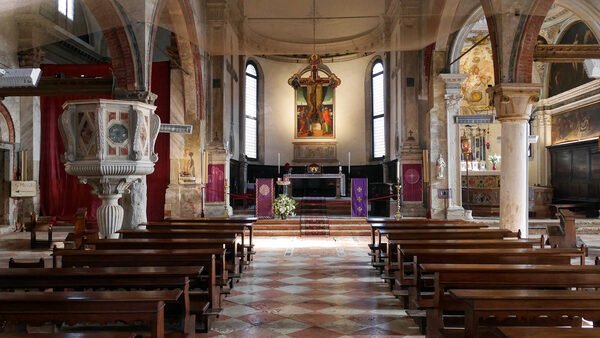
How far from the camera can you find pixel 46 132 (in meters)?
13.3

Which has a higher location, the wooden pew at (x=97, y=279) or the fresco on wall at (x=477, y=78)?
the fresco on wall at (x=477, y=78)

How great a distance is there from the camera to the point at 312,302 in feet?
18.5

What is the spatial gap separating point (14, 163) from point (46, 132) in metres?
1.14

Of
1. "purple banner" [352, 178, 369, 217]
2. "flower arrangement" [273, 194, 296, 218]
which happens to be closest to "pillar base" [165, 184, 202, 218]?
"flower arrangement" [273, 194, 296, 218]

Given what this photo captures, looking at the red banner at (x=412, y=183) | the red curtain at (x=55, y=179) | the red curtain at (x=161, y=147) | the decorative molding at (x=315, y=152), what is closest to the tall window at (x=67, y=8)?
the red curtain at (x=55, y=179)

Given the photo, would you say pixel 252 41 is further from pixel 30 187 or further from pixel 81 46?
pixel 30 187

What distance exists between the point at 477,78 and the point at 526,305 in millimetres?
17459

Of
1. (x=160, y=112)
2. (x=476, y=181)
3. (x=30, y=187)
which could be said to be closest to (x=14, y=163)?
(x=30, y=187)

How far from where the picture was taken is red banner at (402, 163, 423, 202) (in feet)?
49.2

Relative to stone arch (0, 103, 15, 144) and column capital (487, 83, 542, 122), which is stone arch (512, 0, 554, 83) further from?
stone arch (0, 103, 15, 144)

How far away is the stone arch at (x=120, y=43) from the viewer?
30.5 feet

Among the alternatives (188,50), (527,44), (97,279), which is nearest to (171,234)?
(97,279)

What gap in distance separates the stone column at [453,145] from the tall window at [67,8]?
10900 mm

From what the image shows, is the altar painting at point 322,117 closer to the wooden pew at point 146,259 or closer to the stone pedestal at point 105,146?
the stone pedestal at point 105,146
